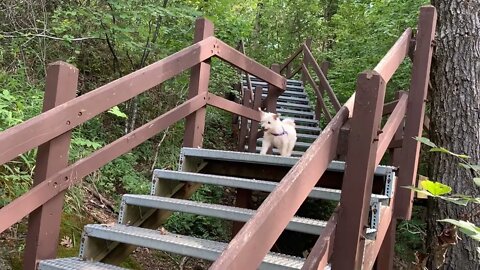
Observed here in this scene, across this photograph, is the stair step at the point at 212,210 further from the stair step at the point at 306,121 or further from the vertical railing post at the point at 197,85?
the stair step at the point at 306,121

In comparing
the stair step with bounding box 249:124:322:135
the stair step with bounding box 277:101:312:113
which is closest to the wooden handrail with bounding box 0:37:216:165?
the stair step with bounding box 249:124:322:135

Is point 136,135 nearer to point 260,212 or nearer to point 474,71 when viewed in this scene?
point 260,212

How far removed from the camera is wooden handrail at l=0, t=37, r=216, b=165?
2307 millimetres

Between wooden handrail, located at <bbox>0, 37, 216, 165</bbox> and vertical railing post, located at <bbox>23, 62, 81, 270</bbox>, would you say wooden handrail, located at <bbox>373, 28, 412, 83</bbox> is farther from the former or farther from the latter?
vertical railing post, located at <bbox>23, 62, 81, 270</bbox>

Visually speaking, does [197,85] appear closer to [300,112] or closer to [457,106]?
[457,106]

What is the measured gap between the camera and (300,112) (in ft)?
34.2

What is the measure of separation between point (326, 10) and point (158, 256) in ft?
41.5

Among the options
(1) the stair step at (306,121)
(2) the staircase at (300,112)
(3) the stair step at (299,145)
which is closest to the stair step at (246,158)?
(2) the staircase at (300,112)

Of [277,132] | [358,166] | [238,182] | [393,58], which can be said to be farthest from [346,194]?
[277,132]

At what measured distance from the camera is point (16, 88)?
5.52 meters

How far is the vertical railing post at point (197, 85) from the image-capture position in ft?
13.2

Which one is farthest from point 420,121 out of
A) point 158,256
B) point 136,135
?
point 158,256

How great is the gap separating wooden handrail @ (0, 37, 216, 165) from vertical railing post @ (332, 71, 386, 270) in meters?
1.49

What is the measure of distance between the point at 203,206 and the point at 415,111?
1.59m
